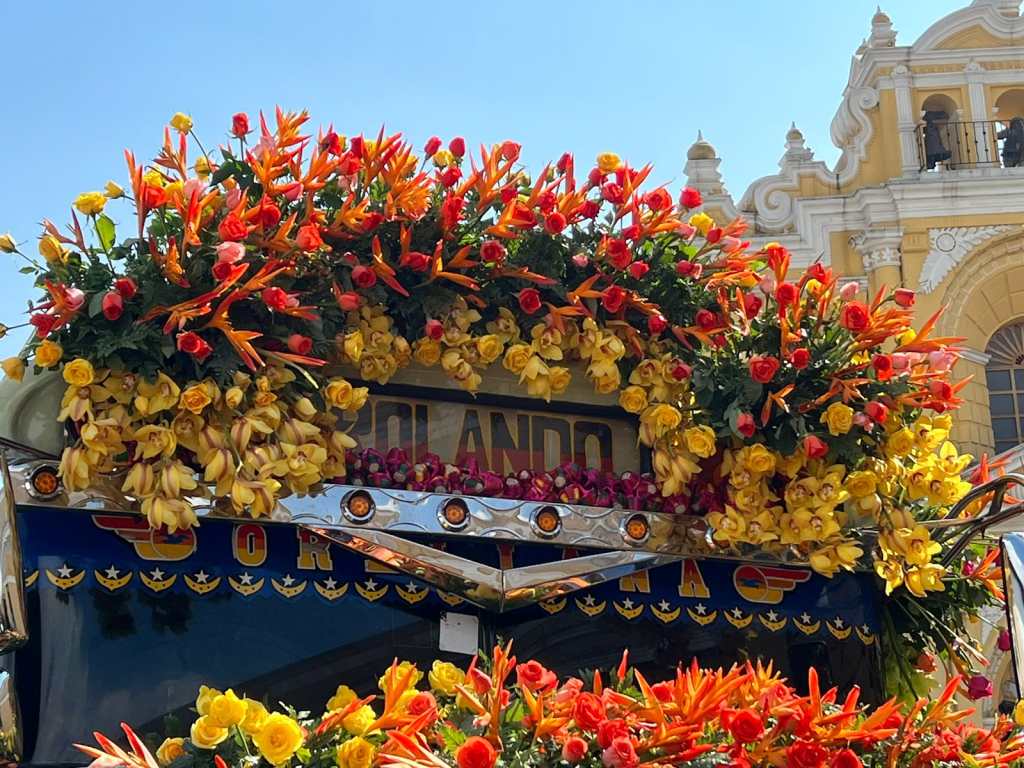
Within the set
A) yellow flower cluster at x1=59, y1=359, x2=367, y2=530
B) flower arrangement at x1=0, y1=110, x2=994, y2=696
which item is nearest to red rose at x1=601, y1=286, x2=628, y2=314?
flower arrangement at x1=0, y1=110, x2=994, y2=696

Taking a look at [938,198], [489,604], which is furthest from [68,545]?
[938,198]

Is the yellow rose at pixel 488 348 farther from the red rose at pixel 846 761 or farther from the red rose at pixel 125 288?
the red rose at pixel 846 761

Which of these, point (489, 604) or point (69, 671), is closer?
point (69, 671)

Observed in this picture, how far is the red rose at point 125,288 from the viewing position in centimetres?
395

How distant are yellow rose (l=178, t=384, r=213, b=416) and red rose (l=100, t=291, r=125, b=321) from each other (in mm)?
278

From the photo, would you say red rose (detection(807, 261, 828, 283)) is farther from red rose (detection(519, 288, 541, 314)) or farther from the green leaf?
the green leaf

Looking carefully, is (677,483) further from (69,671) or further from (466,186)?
(69,671)

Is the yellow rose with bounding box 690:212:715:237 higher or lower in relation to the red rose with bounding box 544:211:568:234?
higher

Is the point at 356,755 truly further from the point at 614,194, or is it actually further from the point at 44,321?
the point at 614,194

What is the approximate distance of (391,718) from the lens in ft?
11.0

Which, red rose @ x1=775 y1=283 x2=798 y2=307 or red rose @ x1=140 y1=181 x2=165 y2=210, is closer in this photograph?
red rose @ x1=140 y1=181 x2=165 y2=210

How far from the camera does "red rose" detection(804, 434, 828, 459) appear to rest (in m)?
4.32

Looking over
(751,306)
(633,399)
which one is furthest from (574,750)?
(751,306)

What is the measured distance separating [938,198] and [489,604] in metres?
13.7
